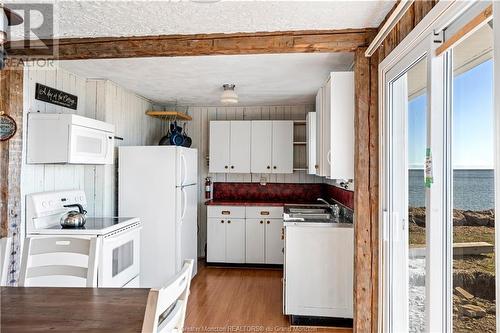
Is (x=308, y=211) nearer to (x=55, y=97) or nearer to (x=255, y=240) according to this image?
(x=255, y=240)

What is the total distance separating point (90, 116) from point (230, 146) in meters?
1.96

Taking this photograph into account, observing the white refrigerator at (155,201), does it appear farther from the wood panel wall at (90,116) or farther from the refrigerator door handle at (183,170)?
the wood panel wall at (90,116)

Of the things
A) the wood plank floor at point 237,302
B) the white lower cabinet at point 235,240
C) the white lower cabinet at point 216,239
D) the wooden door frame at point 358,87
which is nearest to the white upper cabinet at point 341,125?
the wooden door frame at point 358,87

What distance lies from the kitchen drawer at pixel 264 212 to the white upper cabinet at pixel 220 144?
73cm

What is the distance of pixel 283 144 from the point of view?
192 inches

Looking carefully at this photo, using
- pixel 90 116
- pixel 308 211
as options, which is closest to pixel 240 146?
pixel 308 211

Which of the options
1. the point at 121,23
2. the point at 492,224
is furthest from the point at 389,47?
the point at 121,23

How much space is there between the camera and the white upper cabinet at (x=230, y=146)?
4.93 metres

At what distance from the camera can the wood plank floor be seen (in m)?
2.95

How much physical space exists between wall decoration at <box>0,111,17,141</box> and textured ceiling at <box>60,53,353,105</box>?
0.74 meters

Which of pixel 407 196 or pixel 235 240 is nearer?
pixel 407 196

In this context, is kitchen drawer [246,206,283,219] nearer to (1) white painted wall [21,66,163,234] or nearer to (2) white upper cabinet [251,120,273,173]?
(2) white upper cabinet [251,120,273,173]

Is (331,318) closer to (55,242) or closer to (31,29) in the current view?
(55,242)

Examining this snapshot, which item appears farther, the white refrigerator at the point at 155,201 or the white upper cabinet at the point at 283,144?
the white upper cabinet at the point at 283,144
